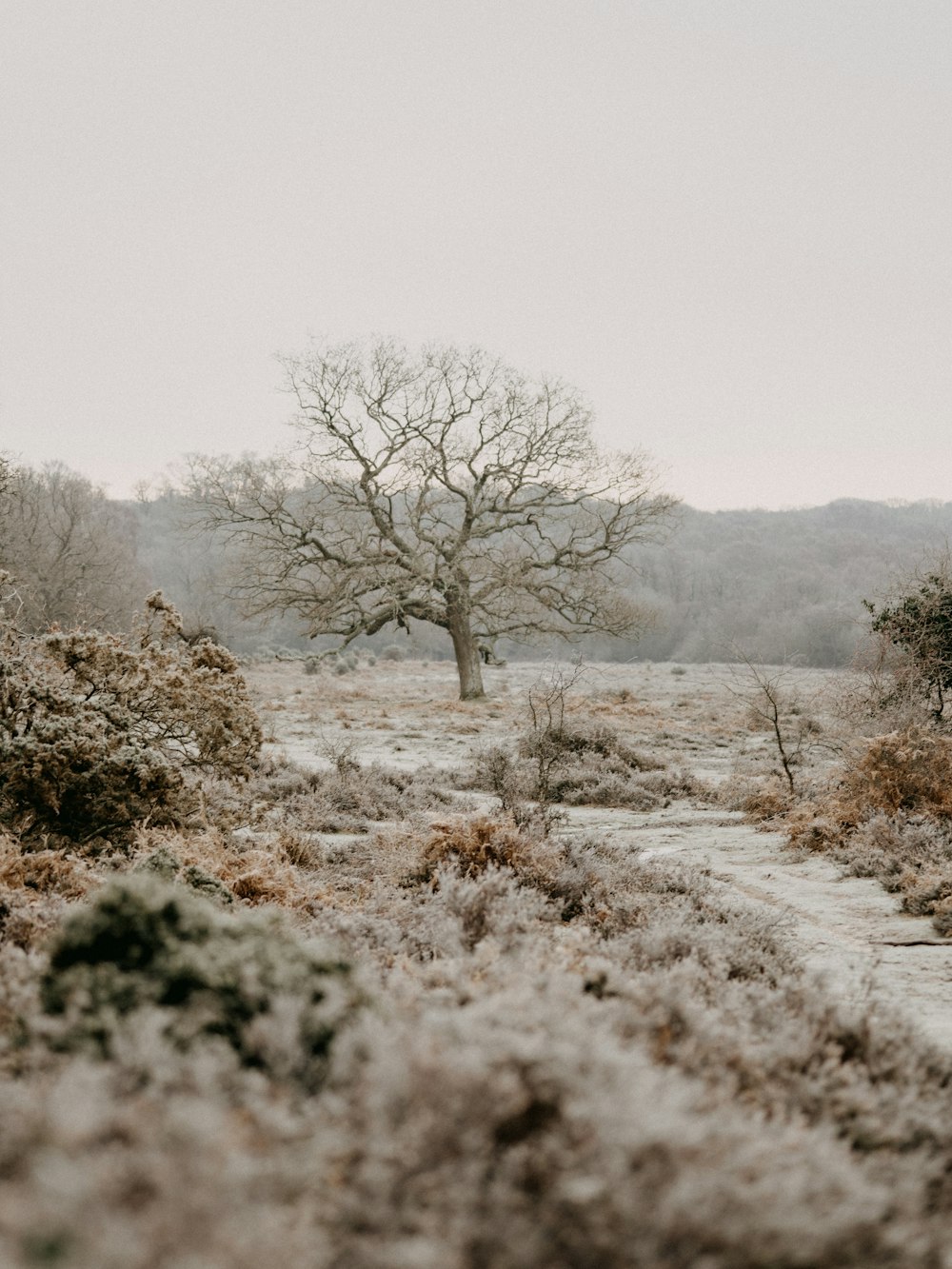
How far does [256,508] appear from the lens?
2497 centimetres

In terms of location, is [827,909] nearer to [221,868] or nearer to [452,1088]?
[221,868]

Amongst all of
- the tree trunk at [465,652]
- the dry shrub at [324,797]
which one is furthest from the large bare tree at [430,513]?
the dry shrub at [324,797]

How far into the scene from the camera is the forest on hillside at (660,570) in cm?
3453

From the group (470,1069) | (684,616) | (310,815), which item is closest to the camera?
(470,1069)

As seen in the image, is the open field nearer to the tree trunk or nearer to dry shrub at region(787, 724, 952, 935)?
dry shrub at region(787, 724, 952, 935)

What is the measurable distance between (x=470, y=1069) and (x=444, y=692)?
27.7 metres

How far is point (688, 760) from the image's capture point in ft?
48.6

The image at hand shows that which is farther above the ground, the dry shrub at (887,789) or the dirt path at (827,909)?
the dry shrub at (887,789)

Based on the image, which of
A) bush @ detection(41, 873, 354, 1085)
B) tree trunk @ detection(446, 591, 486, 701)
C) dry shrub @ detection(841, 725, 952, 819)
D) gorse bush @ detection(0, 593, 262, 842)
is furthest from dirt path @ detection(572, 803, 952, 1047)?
tree trunk @ detection(446, 591, 486, 701)

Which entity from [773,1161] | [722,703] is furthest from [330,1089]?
[722,703]

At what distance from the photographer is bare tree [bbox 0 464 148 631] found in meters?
32.0

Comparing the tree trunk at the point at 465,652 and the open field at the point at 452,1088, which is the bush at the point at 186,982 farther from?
the tree trunk at the point at 465,652

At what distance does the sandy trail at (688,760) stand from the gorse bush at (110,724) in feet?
6.54

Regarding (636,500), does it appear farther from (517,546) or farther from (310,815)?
(310,815)
